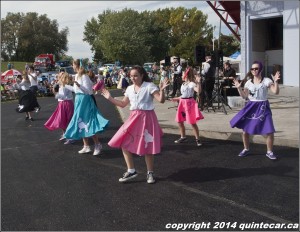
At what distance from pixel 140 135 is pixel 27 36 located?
7094 centimetres

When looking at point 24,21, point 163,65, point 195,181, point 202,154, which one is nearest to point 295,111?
point 202,154

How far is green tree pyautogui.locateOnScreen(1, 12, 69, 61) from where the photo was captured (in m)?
70.0

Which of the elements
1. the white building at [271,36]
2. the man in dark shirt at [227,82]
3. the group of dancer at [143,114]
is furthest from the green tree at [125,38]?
the group of dancer at [143,114]

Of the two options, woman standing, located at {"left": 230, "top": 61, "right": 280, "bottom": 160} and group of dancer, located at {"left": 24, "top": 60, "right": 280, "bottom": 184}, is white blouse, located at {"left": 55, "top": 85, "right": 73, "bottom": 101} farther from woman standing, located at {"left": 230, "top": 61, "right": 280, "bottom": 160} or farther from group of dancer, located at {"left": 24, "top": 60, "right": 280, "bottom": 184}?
woman standing, located at {"left": 230, "top": 61, "right": 280, "bottom": 160}

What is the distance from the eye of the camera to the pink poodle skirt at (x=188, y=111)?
8.27 metres

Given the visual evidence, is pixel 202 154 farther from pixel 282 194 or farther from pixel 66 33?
pixel 66 33

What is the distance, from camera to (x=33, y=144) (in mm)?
9266

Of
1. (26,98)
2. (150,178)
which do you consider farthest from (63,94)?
(26,98)

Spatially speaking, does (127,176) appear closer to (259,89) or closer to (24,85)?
(259,89)

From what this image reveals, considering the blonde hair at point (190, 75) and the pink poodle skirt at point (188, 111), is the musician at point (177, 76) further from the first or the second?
the pink poodle skirt at point (188, 111)

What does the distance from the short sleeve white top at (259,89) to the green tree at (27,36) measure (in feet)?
226

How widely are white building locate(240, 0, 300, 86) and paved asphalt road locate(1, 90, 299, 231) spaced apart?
10.5 m

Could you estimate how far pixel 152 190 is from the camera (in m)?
5.41

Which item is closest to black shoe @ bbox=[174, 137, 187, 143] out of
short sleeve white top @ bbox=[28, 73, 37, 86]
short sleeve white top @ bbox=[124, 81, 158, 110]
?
short sleeve white top @ bbox=[124, 81, 158, 110]
